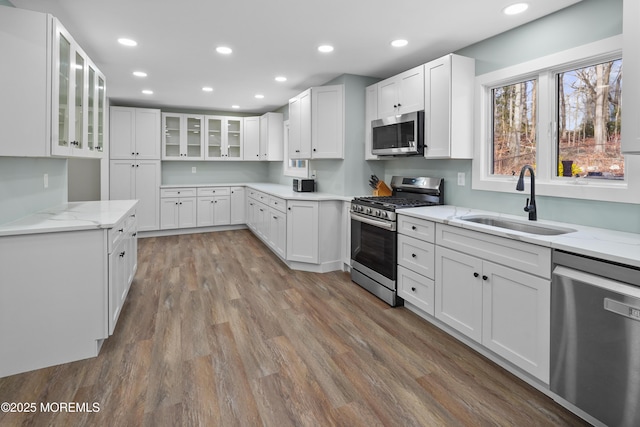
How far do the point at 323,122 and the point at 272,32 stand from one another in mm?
1448

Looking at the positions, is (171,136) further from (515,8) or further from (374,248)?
(515,8)

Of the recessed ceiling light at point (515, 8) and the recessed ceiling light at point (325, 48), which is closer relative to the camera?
the recessed ceiling light at point (515, 8)

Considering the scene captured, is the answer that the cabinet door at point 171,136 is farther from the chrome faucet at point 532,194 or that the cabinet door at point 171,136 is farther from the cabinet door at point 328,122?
the chrome faucet at point 532,194

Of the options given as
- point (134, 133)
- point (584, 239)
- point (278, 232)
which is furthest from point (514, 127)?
point (134, 133)

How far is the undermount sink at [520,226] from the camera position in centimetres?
229

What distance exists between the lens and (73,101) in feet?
8.25

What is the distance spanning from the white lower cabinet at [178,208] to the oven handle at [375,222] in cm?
380

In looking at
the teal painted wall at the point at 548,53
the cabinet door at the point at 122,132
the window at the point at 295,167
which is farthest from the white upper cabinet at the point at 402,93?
the cabinet door at the point at 122,132

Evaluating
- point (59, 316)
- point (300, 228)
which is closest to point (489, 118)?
point (300, 228)

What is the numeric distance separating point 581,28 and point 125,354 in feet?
12.3

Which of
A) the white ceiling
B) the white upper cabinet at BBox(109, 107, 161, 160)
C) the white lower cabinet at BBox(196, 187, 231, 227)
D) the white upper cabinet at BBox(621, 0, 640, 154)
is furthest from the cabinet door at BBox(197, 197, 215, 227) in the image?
the white upper cabinet at BBox(621, 0, 640, 154)

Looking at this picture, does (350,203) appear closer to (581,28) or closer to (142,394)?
(581,28)

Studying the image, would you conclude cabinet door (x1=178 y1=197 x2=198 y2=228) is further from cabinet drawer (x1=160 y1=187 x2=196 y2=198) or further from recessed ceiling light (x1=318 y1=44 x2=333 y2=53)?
recessed ceiling light (x1=318 y1=44 x2=333 y2=53)

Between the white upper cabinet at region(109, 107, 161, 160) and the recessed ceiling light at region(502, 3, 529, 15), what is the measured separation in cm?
556
